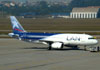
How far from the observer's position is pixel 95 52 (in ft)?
200

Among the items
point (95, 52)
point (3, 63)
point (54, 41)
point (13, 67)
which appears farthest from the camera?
point (54, 41)

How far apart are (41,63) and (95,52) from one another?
1702cm

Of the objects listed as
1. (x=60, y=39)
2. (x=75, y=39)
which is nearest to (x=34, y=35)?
(x=60, y=39)

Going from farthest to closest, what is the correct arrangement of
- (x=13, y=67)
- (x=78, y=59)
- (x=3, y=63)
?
(x=78, y=59), (x=3, y=63), (x=13, y=67)

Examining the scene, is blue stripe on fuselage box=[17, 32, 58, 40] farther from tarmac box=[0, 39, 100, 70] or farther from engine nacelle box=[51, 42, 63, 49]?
tarmac box=[0, 39, 100, 70]

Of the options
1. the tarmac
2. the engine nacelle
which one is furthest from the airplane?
the tarmac

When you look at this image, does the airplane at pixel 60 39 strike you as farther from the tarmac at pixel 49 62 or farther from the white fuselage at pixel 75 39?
the tarmac at pixel 49 62

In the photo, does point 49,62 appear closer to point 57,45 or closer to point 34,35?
point 57,45

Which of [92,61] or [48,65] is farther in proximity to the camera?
[92,61]

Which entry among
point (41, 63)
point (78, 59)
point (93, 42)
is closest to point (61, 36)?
point (93, 42)

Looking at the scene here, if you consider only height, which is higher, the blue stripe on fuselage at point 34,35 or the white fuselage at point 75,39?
the blue stripe on fuselage at point 34,35

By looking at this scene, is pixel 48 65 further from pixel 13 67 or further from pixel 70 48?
pixel 70 48

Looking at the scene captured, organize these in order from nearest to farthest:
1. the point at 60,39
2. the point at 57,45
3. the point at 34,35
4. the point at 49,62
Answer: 1. the point at 49,62
2. the point at 57,45
3. the point at 60,39
4. the point at 34,35

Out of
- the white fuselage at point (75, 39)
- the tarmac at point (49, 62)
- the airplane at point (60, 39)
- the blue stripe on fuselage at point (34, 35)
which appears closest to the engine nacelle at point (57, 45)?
the airplane at point (60, 39)
